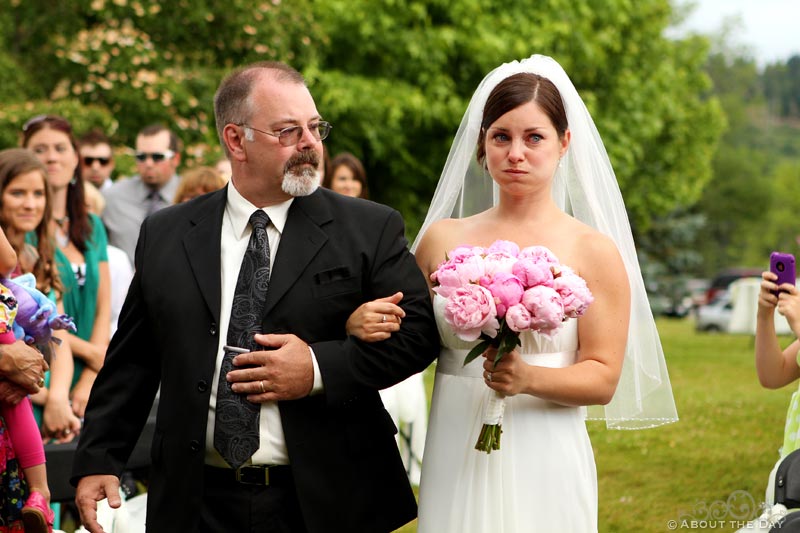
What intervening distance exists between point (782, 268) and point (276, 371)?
9.73 ft

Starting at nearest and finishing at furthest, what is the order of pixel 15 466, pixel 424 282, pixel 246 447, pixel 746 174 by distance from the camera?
pixel 246 447 → pixel 424 282 → pixel 15 466 → pixel 746 174

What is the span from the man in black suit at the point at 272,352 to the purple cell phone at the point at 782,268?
226 centimetres

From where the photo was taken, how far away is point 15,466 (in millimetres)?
4633

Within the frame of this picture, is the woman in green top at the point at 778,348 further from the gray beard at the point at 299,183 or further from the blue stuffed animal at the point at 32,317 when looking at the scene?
the blue stuffed animal at the point at 32,317

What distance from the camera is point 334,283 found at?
404 cm

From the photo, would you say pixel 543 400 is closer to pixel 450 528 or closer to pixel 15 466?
pixel 450 528

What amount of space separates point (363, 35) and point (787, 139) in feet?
368

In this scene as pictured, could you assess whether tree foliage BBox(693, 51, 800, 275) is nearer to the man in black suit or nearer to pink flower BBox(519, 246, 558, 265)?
pink flower BBox(519, 246, 558, 265)

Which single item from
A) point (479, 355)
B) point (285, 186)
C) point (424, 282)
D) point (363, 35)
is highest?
point (363, 35)

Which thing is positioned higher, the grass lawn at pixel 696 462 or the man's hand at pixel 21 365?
the man's hand at pixel 21 365

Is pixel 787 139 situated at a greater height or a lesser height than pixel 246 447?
greater

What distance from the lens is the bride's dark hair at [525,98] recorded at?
4441mm

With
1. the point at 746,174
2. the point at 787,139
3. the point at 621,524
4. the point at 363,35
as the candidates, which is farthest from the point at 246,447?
the point at 787,139

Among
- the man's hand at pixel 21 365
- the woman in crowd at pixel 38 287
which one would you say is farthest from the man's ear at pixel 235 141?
the man's hand at pixel 21 365
